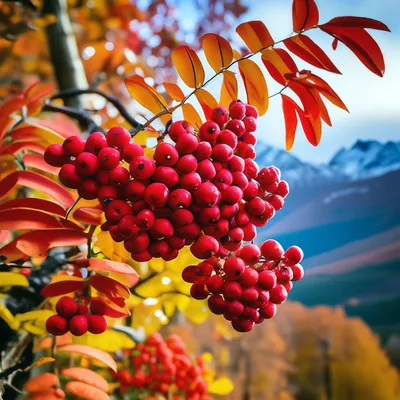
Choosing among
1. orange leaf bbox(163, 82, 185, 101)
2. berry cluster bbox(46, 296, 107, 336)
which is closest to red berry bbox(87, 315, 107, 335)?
berry cluster bbox(46, 296, 107, 336)

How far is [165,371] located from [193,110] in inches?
21.4

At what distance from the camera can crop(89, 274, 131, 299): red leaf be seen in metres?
0.36

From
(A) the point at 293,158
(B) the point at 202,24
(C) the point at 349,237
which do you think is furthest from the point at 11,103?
(B) the point at 202,24

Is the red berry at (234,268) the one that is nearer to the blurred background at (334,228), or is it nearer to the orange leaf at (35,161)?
the orange leaf at (35,161)

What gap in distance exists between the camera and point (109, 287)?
1.22 ft

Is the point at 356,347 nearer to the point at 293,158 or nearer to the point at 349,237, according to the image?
the point at 349,237

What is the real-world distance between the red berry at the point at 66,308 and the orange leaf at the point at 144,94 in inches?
7.5

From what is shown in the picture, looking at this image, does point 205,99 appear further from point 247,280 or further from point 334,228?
point 334,228

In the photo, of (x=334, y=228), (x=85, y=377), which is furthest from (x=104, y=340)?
(x=334, y=228)

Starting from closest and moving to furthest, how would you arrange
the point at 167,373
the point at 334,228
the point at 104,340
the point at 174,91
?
the point at 174,91
the point at 104,340
the point at 167,373
the point at 334,228

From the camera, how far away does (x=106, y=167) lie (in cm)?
30

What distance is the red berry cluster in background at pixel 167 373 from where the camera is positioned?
0.74 m

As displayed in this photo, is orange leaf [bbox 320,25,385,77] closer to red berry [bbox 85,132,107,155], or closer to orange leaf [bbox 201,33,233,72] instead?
orange leaf [bbox 201,33,233,72]

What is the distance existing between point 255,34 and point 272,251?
0.65 ft
